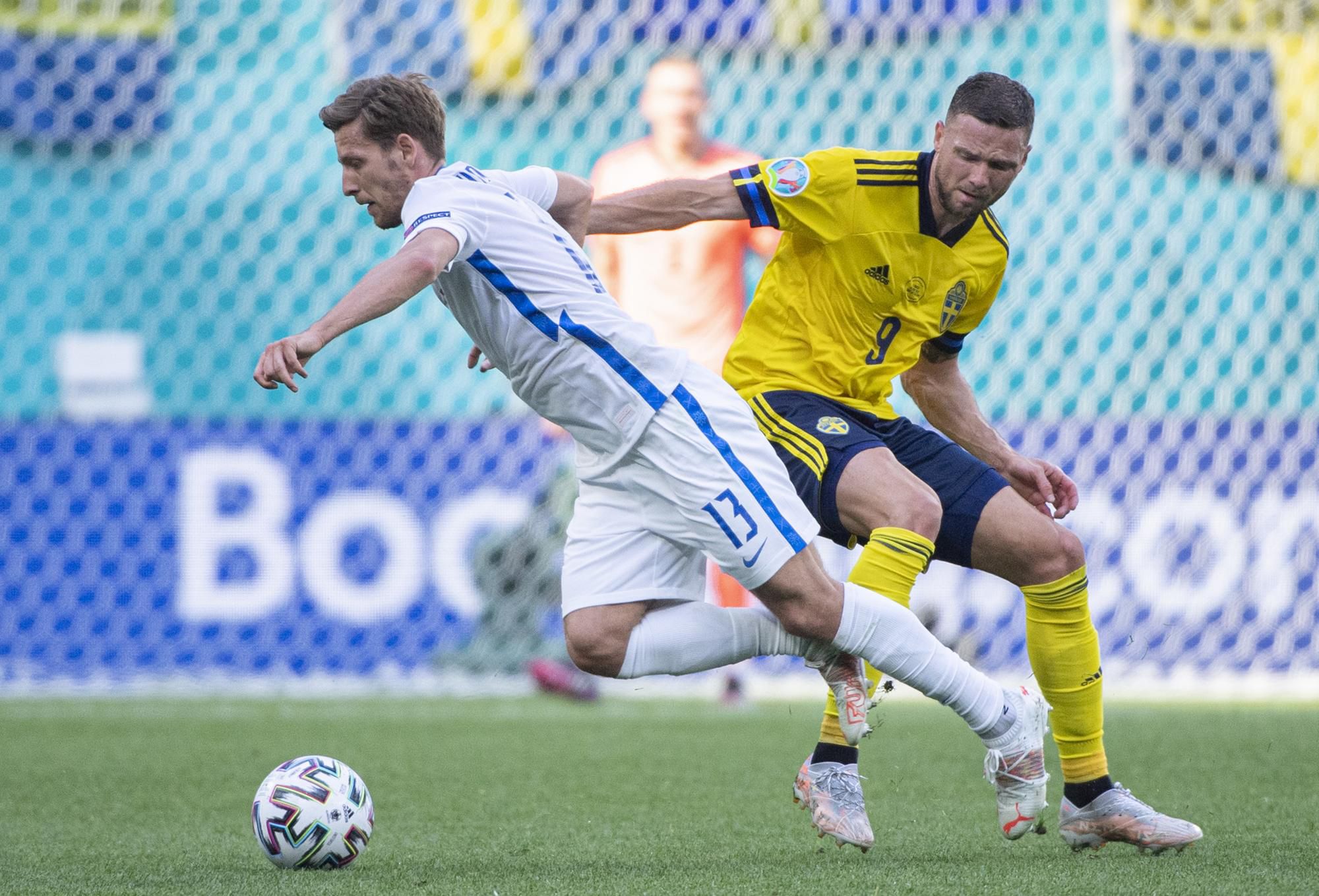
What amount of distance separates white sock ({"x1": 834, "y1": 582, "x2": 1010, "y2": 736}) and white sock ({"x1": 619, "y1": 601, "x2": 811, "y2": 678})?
133 millimetres

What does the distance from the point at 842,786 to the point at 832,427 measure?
781 millimetres

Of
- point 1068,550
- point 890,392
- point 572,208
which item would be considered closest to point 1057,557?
point 1068,550

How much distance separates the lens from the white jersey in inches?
124

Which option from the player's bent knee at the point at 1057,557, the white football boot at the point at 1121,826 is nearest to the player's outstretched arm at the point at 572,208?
the player's bent knee at the point at 1057,557

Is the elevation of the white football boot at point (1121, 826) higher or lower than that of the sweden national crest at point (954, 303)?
lower

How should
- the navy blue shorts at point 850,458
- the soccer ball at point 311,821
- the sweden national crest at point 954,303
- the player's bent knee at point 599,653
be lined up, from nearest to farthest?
the soccer ball at point 311,821 → the player's bent knee at point 599,653 → the navy blue shorts at point 850,458 → the sweden national crest at point 954,303

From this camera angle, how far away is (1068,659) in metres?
3.59

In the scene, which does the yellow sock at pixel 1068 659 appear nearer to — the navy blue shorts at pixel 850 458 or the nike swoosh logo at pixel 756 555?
the navy blue shorts at pixel 850 458

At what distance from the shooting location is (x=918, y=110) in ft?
29.0

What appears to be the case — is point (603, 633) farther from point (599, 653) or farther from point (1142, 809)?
point (1142, 809)

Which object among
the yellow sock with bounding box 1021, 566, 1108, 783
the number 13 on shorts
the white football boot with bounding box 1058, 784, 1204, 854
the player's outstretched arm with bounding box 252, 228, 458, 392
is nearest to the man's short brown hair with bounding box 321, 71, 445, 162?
the player's outstretched arm with bounding box 252, 228, 458, 392

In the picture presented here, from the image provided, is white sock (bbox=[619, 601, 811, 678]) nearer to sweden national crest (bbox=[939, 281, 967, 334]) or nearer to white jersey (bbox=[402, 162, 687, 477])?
white jersey (bbox=[402, 162, 687, 477])

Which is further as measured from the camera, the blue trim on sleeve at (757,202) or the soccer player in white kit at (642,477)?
the blue trim on sleeve at (757,202)

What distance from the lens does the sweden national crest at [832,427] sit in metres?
3.57
